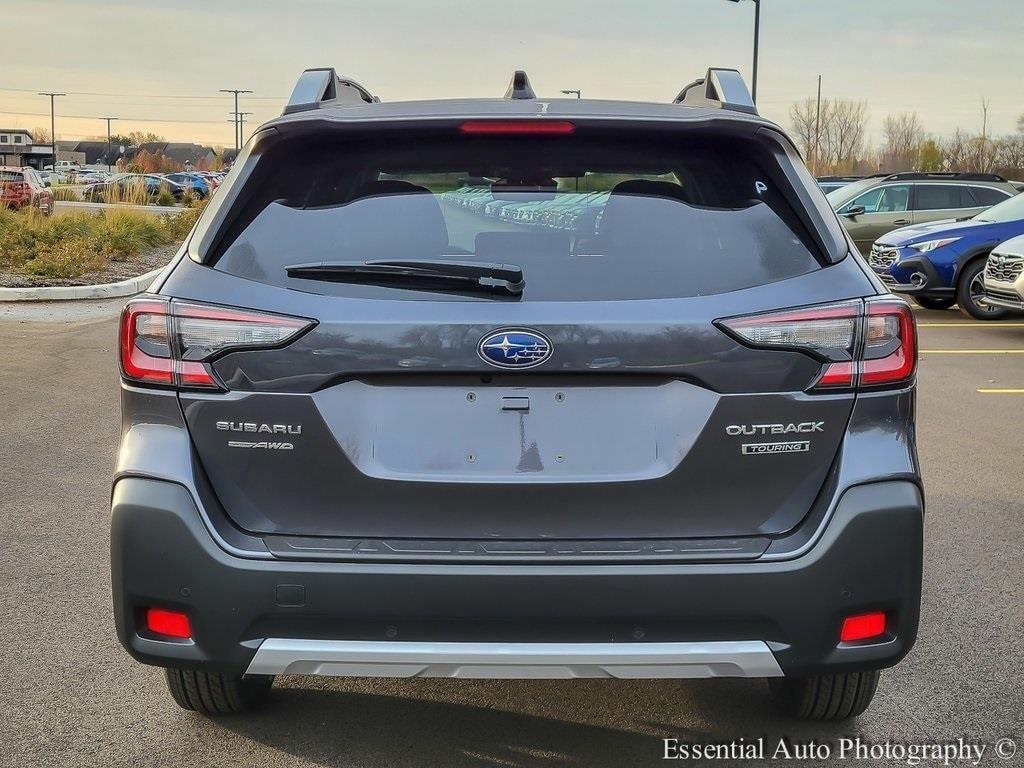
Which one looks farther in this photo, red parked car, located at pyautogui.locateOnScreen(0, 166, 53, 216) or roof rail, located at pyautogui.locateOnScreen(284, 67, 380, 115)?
red parked car, located at pyautogui.locateOnScreen(0, 166, 53, 216)

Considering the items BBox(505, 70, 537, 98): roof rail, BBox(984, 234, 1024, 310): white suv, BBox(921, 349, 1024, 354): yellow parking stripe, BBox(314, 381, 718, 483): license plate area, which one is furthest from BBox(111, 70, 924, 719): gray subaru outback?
BBox(984, 234, 1024, 310): white suv

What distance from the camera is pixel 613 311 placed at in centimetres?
279

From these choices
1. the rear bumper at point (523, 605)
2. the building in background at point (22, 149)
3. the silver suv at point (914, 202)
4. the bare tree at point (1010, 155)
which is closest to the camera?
the rear bumper at point (523, 605)

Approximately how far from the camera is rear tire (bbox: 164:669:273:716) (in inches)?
134

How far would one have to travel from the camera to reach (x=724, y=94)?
352cm

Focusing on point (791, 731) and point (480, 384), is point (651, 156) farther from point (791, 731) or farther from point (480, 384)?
point (791, 731)

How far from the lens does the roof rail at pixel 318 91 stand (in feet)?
11.1

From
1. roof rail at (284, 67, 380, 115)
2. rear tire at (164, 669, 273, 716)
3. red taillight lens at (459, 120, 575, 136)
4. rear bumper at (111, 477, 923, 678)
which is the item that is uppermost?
roof rail at (284, 67, 380, 115)

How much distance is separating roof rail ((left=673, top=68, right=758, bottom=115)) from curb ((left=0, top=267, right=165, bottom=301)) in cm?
1236

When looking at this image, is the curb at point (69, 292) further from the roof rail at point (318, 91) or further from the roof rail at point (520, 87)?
the roof rail at point (520, 87)

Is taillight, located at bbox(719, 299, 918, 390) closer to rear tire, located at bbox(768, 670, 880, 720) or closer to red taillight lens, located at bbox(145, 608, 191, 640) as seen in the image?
rear tire, located at bbox(768, 670, 880, 720)

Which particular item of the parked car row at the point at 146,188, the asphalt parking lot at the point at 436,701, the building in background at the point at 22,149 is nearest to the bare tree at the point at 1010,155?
the parked car row at the point at 146,188

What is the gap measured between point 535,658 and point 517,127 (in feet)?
4.31

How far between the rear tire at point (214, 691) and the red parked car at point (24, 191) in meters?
26.8
